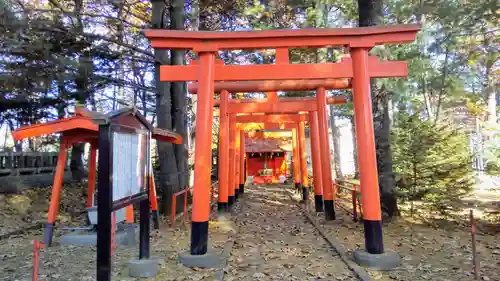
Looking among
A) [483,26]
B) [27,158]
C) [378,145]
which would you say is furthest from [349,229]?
[27,158]

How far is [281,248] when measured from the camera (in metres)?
7.09

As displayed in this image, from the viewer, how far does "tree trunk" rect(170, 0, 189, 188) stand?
11.2 m

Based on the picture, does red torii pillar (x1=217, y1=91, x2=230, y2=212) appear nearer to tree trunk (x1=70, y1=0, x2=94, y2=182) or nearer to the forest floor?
the forest floor

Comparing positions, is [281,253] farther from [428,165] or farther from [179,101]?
[179,101]

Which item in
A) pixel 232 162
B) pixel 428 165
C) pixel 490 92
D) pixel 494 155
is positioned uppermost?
pixel 490 92

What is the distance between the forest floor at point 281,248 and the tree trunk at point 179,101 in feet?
7.85

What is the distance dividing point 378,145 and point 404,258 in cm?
348

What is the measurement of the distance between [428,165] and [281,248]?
4.75 metres

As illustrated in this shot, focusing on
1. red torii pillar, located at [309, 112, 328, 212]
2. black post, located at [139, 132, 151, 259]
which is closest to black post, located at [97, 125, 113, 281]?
black post, located at [139, 132, 151, 259]

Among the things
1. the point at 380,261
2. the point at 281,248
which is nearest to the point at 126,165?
the point at 281,248

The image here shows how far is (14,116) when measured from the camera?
13.3 m

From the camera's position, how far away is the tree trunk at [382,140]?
29.2ft

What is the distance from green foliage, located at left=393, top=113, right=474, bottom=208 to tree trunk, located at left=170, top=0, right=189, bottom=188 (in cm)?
645

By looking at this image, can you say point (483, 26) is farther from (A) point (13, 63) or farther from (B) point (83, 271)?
(A) point (13, 63)
